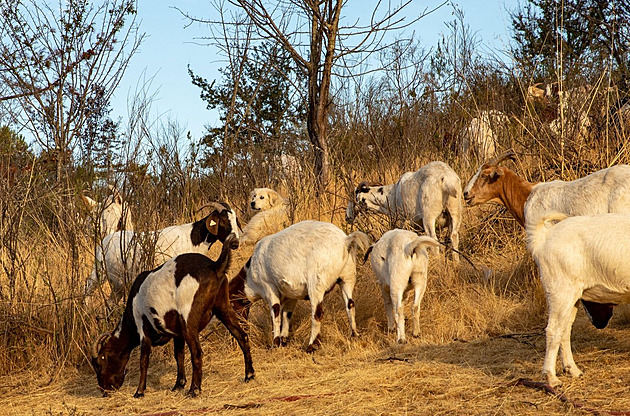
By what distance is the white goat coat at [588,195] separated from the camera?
25.6ft

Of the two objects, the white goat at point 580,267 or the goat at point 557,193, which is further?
the goat at point 557,193

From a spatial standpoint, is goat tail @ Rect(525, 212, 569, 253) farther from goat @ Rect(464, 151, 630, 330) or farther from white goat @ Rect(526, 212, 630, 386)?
goat @ Rect(464, 151, 630, 330)

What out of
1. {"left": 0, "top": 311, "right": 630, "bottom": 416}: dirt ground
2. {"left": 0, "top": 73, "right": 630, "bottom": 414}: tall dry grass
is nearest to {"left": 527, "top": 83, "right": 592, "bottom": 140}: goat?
{"left": 0, "top": 73, "right": 630, "bottom": 414}: tall dry grass

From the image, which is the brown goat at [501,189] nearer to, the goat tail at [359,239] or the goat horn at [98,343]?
the goat tail at [359,239]

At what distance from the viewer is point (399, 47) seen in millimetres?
16422

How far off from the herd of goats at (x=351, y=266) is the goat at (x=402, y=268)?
0.04 feet

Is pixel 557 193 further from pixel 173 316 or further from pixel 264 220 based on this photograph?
pixel 264 220

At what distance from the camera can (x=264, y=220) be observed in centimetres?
1253

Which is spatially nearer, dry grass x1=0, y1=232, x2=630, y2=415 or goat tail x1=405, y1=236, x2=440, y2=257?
dry grass x1=0, y1=232, x2=630, y2=415

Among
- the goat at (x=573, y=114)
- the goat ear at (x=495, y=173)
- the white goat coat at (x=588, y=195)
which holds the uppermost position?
the goat at (x=573, y=114)

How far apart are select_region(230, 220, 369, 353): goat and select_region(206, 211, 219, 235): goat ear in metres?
1.85

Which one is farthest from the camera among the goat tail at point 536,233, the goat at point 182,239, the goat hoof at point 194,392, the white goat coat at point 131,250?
the goat at point 182,239

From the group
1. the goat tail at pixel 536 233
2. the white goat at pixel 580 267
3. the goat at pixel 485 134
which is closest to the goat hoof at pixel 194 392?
the white goat at pixel 580 267

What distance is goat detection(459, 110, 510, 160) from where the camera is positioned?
12922 mm
